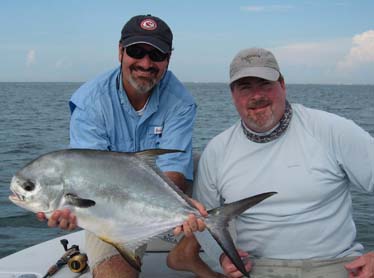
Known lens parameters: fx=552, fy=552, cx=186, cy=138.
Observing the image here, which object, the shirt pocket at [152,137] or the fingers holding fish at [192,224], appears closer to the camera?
the fingers holding fish at [192,224]

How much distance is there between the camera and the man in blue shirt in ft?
12.5

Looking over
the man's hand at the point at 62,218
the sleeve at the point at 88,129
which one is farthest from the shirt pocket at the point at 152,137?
the man's hand at the point at 62,218

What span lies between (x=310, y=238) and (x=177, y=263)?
1.07 metres

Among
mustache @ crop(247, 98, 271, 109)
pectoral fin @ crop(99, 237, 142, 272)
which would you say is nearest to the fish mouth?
pectoral fin @ crop(99, 237, 142, 272)

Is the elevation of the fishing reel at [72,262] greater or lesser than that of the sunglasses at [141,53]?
lesser

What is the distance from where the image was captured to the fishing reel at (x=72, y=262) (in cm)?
428

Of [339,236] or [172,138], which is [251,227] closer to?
[339,236]

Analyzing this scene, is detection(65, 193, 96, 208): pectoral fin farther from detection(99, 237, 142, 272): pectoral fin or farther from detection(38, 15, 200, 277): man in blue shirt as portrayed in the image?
detection(38, 15, 200, 277): man in blue shirt

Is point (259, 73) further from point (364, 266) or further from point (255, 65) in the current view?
point (364, 266)

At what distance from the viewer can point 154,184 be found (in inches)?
124

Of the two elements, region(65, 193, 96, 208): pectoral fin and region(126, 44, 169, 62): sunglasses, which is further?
region(126, 44, 169, 62): sunglasses

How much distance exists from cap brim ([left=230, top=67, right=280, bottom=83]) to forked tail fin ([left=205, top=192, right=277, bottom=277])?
2.69 feet

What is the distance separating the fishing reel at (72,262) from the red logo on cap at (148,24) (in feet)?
6.04

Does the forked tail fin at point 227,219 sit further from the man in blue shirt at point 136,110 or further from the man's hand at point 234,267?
the man in blue shirt at point 136,110
